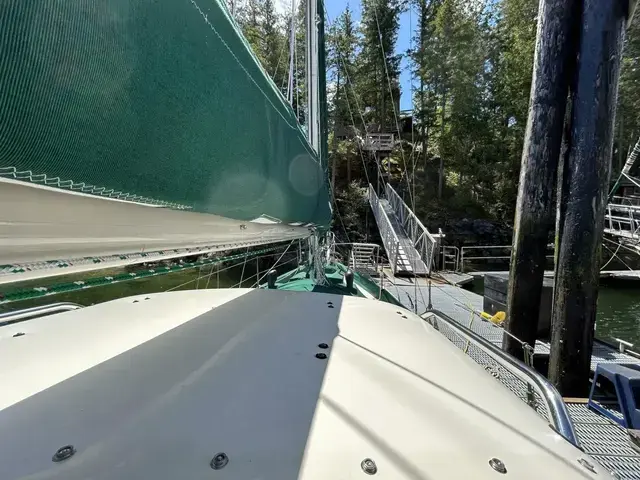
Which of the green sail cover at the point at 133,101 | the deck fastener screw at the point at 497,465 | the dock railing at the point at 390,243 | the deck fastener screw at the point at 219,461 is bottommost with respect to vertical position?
the dock railing at the point at 390,243

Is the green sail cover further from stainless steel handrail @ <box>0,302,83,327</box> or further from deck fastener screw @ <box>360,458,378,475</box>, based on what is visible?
stainless steel handrail @ <box>0,302,83,327</box>

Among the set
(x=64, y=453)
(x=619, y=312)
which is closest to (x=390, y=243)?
(x=619, y=312)

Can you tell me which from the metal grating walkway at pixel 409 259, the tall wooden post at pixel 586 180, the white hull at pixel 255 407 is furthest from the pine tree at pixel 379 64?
the white hull at pixel 255 407

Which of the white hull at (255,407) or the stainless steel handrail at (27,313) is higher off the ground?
the white hull at (255,407)

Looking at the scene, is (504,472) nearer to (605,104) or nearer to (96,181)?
(96,181)

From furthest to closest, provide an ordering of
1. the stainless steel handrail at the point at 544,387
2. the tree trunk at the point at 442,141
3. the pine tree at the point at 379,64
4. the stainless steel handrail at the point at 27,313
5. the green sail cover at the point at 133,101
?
the pine tree at the point at 379,64
the tree trunk at the point at 442,141
the stainless steel handrail at the point at 27,313
the stainless steel handrail at the point at 544,387
the green sail cover at the point at 133,101

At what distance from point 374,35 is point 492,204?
15785mm

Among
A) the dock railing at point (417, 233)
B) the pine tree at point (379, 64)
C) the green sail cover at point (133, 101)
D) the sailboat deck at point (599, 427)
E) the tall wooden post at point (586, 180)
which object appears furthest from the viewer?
the pine tree at point (379, 64)

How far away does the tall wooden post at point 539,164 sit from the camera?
325 centimetres

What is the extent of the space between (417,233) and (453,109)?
51.6 feet

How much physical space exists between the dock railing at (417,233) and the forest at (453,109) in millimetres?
4689

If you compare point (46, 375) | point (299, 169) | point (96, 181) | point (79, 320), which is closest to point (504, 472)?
point (96, 181)

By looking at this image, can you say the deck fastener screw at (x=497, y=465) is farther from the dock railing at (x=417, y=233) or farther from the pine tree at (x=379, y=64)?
the pine tree at (x=379, y=64)

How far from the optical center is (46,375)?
1.13m
